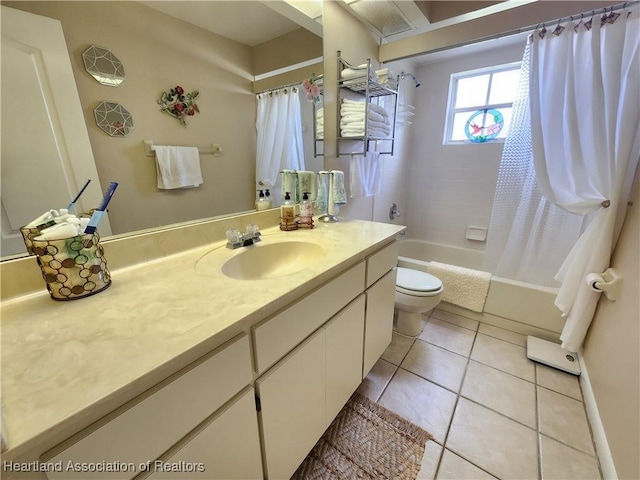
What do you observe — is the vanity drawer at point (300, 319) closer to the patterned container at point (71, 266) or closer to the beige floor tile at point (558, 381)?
the patterned container at point (71, 266)

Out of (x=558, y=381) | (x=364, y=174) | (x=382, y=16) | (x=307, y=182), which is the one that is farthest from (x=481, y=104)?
(x=558, y=381)

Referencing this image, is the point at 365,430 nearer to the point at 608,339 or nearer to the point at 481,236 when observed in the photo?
the point at 608,339

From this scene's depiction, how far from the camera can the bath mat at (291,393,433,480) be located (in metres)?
1.05

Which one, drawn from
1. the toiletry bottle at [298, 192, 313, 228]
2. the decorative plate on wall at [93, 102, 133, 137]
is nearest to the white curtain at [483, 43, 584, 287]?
the toiletry bottle at [298, 192, 313, 228]

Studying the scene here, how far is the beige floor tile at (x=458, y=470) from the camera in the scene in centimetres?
103

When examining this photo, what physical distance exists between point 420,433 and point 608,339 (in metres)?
0.97

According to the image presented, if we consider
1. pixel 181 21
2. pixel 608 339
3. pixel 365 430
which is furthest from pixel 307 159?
pixel 608 339

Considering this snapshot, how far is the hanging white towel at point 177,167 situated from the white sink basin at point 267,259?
289 millimetres

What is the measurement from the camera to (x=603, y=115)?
51.5 inches

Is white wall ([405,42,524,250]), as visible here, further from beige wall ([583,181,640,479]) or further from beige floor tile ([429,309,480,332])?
beige wall ([583,181,640,479])

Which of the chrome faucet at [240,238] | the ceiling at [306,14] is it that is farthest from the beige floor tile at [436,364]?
the ceiling at [306,14]

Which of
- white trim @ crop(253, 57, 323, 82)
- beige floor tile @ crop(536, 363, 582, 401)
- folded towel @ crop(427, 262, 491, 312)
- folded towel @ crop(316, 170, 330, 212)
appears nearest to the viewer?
white trim @ crop(253, 57, 323, 82)

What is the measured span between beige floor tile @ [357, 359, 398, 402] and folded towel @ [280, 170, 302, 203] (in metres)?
1.09

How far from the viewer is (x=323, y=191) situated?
151cm
